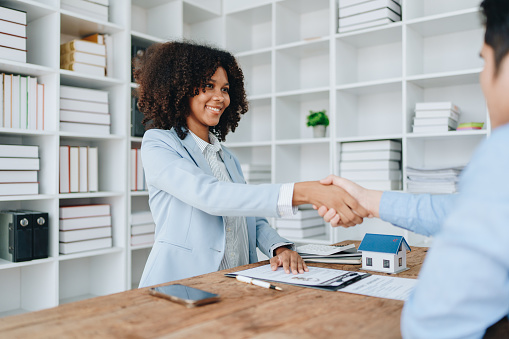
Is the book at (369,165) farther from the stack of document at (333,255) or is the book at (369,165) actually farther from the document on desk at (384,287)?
the document on desk at (384,287)

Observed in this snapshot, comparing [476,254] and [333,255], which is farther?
[333,255]

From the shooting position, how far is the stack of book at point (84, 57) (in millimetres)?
2994

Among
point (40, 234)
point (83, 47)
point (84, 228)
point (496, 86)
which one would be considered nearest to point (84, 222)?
point (84, 228)

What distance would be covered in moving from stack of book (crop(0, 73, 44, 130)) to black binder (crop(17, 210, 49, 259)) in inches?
21.1

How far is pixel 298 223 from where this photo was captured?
336 centimetres

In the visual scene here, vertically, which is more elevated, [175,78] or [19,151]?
[175,78]

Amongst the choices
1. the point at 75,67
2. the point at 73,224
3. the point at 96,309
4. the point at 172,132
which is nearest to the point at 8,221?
the point at 73,224

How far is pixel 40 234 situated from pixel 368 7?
102 inches

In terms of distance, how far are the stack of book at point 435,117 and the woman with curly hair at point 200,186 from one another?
1308 millimetres

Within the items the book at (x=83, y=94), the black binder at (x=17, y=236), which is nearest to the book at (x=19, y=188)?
the black binder at (x=17, y=236)

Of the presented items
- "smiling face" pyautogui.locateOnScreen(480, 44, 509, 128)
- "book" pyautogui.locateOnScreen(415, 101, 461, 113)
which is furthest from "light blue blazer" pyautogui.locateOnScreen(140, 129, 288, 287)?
"book" pyautogui.locateOnScreen(415, 101, 461, 113)

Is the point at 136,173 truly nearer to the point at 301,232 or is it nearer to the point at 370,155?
the point at 301,232

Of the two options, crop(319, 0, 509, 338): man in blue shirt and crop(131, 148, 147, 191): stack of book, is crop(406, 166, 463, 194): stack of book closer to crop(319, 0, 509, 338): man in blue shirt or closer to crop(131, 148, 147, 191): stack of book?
crop(131, 148, 147, 191): stack of book

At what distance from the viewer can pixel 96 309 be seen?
100 centimetres
